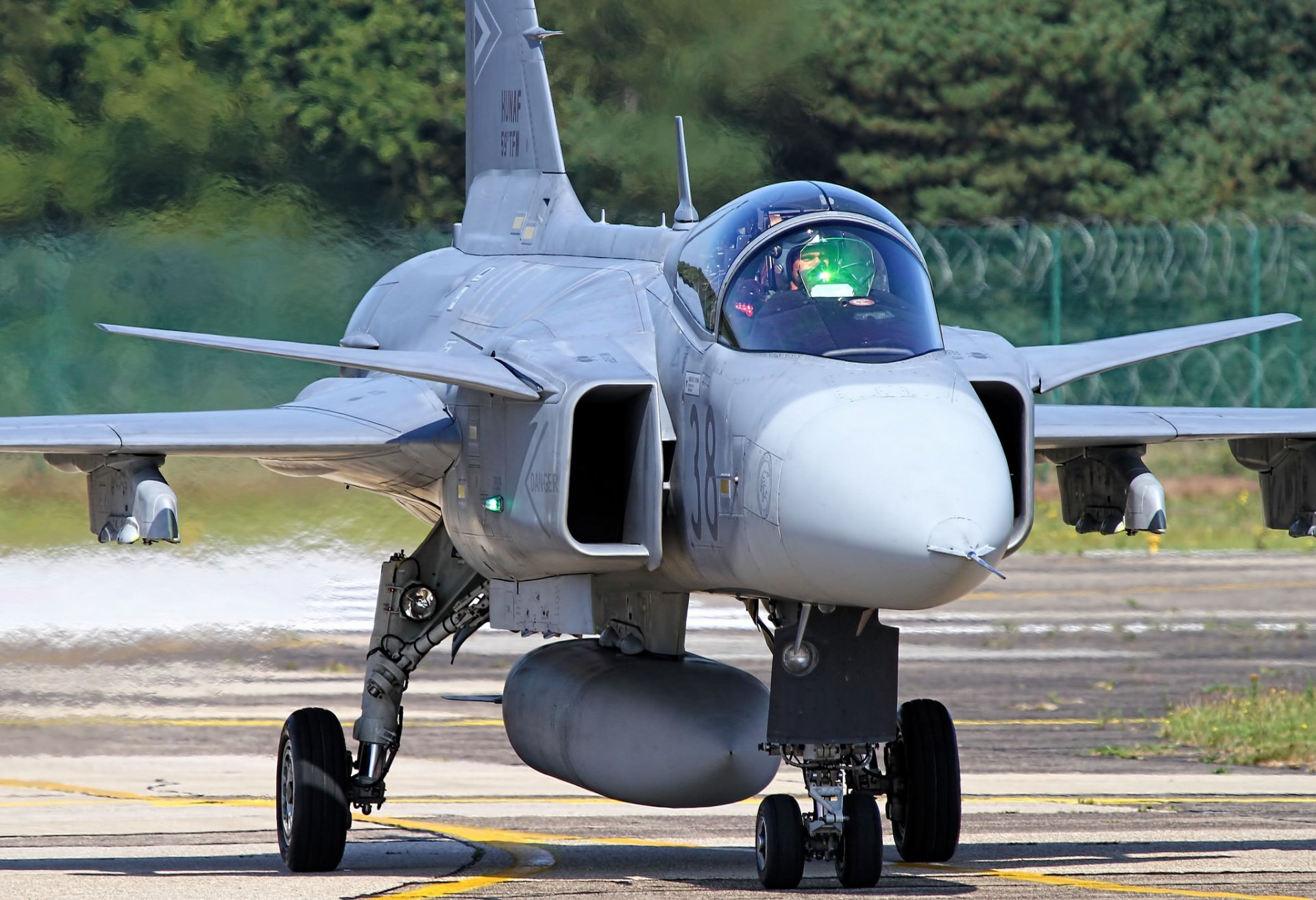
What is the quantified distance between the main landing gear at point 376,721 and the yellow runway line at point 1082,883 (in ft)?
9.11

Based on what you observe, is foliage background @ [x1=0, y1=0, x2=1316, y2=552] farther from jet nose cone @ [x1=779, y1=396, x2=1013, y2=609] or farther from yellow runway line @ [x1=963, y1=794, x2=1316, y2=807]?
jet nose cone @ [x1=779, y1=396, x2=1013, y2=609]

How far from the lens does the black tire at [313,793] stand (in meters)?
10.8

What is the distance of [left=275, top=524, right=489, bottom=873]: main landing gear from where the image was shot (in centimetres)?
1083

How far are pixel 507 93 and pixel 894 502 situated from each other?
6.93 m

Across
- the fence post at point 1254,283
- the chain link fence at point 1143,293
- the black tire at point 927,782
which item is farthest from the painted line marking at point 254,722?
the fence post at point 1254,283

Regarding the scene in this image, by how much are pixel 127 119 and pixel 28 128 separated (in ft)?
3.57

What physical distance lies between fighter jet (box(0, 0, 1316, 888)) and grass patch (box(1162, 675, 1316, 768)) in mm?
4408

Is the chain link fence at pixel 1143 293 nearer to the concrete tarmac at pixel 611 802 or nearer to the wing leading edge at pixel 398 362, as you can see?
the concrete tarmac at pixel 611 802

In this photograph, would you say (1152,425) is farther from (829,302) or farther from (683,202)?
(683,202)

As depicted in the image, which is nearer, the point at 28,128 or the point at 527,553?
the point at 527,553

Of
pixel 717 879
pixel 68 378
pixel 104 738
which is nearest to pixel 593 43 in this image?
pixel 68 378

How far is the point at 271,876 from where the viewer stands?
10.4 m

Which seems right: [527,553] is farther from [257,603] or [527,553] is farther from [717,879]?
[257,603]

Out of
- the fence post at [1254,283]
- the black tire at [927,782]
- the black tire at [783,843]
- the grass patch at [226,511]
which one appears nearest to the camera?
the black tire at [783,843]
